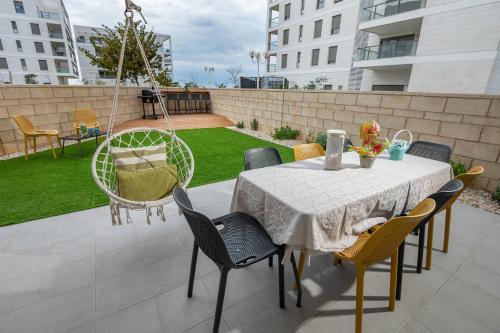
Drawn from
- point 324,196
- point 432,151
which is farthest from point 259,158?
point 432,151

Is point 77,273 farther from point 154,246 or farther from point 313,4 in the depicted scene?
point 313,4

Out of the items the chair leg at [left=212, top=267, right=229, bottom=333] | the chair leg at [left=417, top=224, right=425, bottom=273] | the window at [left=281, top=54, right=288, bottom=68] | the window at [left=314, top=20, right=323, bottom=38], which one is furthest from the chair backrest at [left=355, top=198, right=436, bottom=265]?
the window at [left=281, top=54, right=288, bottom=68]

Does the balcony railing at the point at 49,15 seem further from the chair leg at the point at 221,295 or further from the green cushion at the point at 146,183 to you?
the chair leg at the point at 221,295

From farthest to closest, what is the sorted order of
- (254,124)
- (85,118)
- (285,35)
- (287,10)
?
(285,35)
(287,10)
(254,124)
(85,118)

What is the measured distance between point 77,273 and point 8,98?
486 cm

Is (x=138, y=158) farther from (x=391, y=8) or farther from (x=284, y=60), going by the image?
(x=284, y=60)

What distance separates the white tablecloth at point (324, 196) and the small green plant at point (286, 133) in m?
4.29

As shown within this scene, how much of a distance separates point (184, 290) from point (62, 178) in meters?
3.18

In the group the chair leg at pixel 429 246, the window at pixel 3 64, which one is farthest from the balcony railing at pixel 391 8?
the window at pixel 3 64

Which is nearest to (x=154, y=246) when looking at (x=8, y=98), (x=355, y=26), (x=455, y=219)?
(x=455, y=219)

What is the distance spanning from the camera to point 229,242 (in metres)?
1.38

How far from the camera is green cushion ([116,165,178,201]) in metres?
2.15

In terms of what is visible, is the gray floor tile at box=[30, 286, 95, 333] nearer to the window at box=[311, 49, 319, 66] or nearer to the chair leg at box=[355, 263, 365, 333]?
the chair leg at box=[355, 263, 365, 333]

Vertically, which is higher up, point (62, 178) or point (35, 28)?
point (35, 28)
